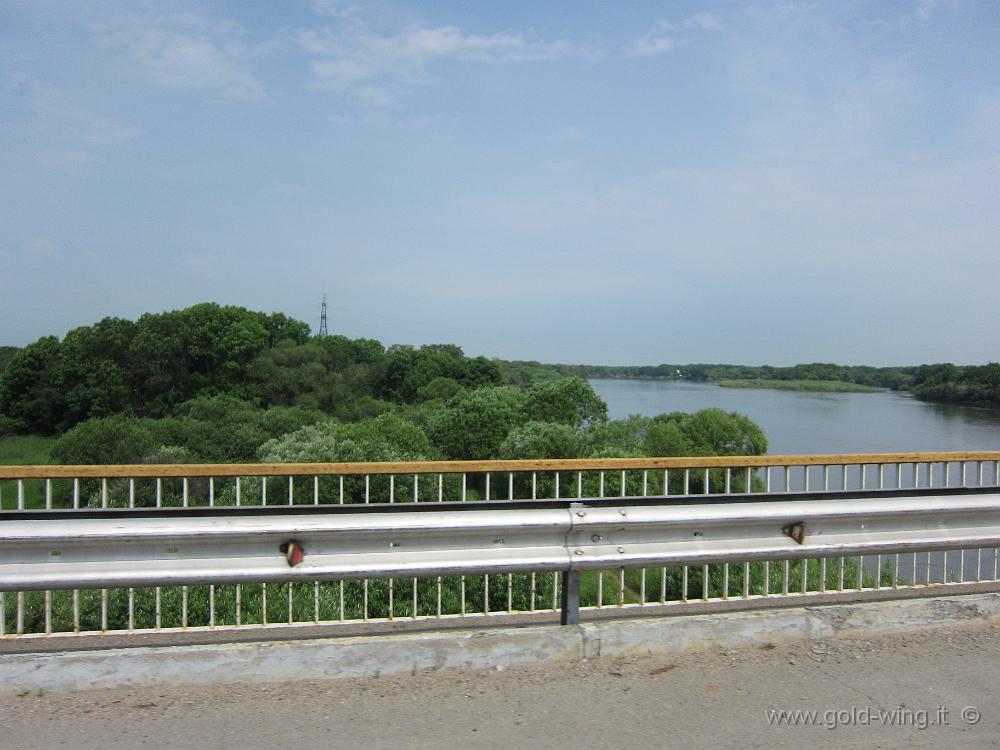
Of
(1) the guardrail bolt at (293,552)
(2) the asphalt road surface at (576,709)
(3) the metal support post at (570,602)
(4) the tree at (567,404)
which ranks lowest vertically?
(4) the tree at (567,404)

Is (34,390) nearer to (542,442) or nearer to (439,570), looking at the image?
(542,442)

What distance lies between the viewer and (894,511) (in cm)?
429

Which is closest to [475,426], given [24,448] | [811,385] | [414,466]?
[811,385]

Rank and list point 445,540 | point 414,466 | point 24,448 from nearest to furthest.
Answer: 1. point 445,540
2. point 414,466
3. point 24,448

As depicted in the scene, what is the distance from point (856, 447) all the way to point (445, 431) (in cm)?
3306

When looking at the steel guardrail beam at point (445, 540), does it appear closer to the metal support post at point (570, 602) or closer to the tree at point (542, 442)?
the metal support post at point (570, 602)

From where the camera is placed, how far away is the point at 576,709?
3.22m

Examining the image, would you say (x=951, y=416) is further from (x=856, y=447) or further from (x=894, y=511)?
(x=894, y=511)

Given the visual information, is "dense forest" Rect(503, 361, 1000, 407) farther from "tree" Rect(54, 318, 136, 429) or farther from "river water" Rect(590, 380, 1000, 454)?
"tree" Rect(54, 318, 136, 429)

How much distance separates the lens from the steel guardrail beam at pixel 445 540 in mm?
3439

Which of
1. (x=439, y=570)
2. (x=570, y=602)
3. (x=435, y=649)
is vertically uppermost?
(x=439, y=570)

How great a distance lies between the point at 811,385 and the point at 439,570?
6073cm

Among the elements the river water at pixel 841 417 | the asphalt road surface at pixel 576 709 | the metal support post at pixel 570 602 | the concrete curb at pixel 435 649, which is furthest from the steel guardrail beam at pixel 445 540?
the river water at pixel 841 417

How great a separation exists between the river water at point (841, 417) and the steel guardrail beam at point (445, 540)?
16.3 m
